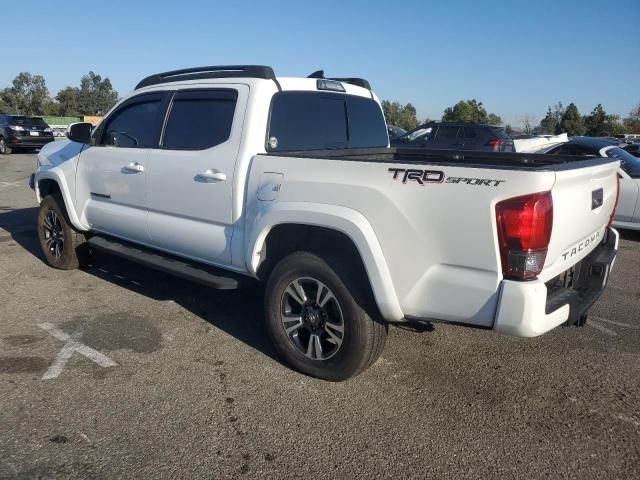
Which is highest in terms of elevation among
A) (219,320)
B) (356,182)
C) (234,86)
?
(234,86)

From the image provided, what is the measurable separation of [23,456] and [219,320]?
2.04 metres

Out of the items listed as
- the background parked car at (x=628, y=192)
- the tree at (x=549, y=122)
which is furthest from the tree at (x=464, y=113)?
the background parked car at (x=628, y=192)

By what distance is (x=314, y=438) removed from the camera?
2904 mm

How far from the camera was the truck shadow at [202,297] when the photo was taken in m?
4.36

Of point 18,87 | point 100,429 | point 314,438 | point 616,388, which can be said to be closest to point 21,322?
point 100,429

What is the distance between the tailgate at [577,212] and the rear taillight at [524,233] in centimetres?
7

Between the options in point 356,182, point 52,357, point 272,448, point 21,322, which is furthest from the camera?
point 21,322

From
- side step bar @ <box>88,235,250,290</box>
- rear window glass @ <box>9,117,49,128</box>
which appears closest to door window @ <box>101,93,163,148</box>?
side step bar @ <box>88,235,250,290</box>

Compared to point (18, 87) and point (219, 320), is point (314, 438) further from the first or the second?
point (18, 87)

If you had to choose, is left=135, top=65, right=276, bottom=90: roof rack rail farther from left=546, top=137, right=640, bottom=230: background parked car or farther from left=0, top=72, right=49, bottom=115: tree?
left=0, top=72, right=49, bottom=115: tree

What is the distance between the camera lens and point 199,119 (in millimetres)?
4188

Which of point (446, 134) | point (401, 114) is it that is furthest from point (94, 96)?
point (446, 134)

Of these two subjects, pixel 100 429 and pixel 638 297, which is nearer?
pixel 100 429

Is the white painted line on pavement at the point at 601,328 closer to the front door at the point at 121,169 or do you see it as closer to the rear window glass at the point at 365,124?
the rear window glass at the point at 365,124
